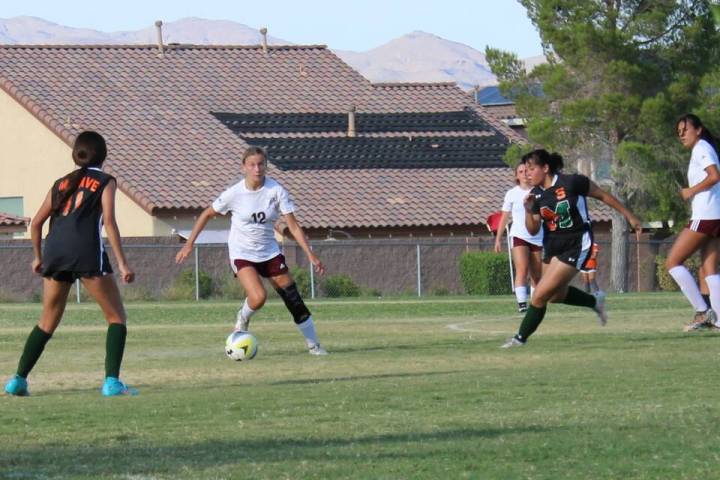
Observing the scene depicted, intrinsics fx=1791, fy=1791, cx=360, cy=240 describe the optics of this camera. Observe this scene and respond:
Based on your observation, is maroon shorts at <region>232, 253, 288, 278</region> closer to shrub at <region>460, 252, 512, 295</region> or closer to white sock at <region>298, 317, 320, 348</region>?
white sock at <region>298, 317, 320, 348</region>

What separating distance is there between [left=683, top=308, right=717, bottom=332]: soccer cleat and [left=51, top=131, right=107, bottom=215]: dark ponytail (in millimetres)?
7809

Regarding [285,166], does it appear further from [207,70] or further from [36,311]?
[36,311]

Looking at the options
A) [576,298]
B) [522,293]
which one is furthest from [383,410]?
[522,293]

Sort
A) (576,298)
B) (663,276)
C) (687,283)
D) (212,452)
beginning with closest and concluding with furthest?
1. (212,452)
2. (687,283)
3. (576,298)
4. (663,276)

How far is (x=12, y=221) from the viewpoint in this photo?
50.6 m

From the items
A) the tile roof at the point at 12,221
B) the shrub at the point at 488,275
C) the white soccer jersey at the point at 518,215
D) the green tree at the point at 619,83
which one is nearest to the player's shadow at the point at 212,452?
the white soccer jersey at the point at 518,215

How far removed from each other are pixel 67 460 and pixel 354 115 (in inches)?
2027

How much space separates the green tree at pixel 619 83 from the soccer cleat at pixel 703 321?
86.7ft

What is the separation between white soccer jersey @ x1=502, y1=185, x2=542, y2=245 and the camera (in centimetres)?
2125

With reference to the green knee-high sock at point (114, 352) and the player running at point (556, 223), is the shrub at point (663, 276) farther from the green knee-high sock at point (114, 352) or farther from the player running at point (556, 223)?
the green knee-high sock at point (114, 352)

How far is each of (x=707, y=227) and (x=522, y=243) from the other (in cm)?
442

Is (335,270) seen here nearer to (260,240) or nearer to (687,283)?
(687,283)

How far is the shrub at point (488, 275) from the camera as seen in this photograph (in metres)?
44.9

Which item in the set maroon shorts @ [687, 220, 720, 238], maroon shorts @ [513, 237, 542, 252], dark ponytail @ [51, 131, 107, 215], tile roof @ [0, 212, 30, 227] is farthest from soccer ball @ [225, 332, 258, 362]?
tile roof @ [0, 212, 30, 227]
